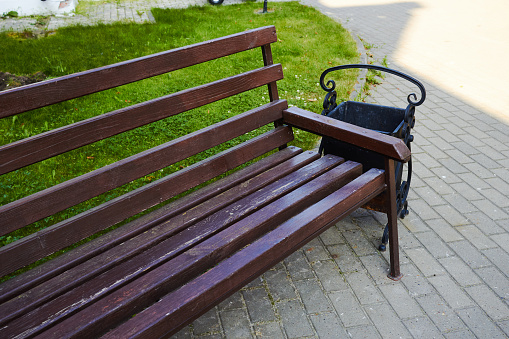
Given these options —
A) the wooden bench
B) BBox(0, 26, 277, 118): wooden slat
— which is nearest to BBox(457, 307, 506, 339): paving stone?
the wooden bench

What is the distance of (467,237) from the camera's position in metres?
3.17

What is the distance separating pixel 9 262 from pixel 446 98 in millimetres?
5166

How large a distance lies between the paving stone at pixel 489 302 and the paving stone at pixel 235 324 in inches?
54.3

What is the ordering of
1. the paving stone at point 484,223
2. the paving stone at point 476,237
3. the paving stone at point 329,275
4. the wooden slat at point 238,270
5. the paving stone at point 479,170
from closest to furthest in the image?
1. the wooden slat at point 238,270
2. the paving stone at point 329,275
3. the paving stone at point 476,237
4. the paving stone at point 484,223
5. the paving stone at point 479,170

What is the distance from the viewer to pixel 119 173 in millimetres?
2340

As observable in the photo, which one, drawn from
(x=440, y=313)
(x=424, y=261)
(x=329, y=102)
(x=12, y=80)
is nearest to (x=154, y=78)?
(x=12, y=80)

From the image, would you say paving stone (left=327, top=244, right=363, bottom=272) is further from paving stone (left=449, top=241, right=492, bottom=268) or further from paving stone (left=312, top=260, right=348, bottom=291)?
paving stone (left=449, top=241, right=492, bottom=268)

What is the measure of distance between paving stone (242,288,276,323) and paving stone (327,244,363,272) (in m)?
0.57

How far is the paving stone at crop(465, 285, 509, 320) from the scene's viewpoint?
2543mm

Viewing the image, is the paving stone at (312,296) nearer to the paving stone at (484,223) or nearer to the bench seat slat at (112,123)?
the bench seat slat at (112,123)

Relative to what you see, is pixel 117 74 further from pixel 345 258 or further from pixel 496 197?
pixel 496 197

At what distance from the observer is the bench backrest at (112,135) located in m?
2.03

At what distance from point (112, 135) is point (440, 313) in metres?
2.11

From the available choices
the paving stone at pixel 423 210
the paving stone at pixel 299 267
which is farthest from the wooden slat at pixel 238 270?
the paving stone at pixel 423 210
